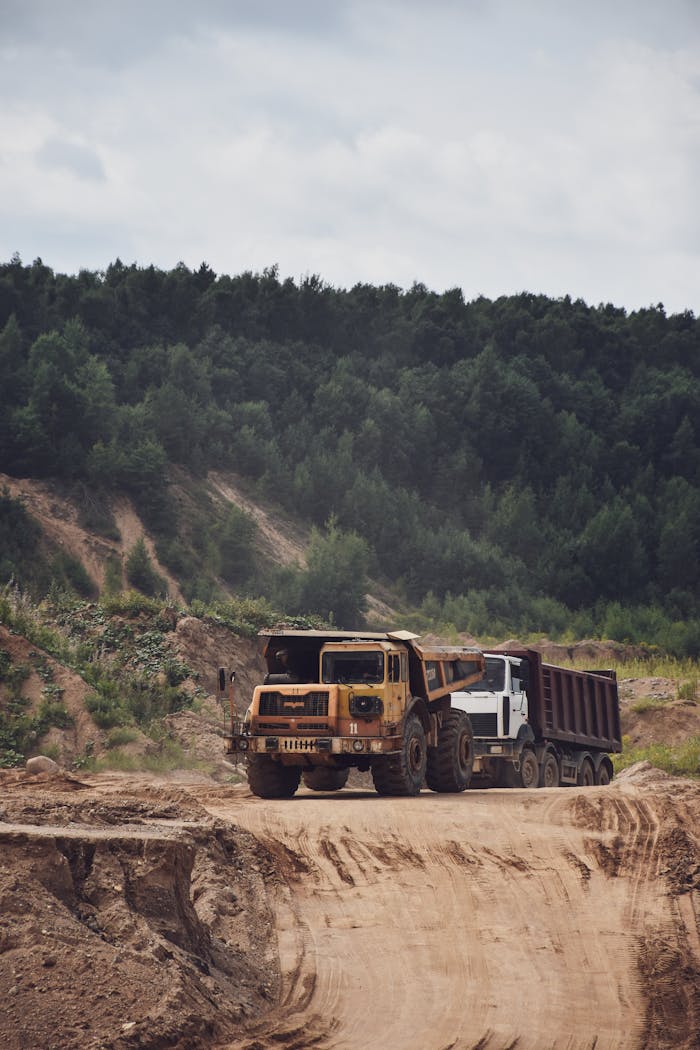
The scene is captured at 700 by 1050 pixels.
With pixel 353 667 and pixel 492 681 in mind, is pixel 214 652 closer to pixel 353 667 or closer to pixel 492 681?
pixel 492 681

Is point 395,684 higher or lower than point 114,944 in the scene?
higher

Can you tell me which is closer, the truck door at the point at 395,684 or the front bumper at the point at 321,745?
the front bumper at the point at 321,745

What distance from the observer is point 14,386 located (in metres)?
52.8

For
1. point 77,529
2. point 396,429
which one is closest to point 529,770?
point 77,529

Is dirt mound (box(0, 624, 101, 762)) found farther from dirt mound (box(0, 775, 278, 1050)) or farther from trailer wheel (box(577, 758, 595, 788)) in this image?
dirt mound (box(0, 775, 278, 1050))

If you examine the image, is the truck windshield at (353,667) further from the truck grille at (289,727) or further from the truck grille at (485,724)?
the truck grille at (485,724)

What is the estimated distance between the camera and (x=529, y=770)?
25781 mm

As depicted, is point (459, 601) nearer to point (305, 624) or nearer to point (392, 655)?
point (305, 624)

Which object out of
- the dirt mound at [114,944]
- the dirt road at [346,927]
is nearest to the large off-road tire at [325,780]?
the dirt road at [346,927]

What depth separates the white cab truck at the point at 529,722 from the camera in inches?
992

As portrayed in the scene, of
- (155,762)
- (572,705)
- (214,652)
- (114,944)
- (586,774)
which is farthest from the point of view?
(214,652)

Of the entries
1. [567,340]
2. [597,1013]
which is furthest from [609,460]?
[597,1013]

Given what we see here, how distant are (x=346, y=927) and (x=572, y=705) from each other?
15.6m

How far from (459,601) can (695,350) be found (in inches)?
1495
